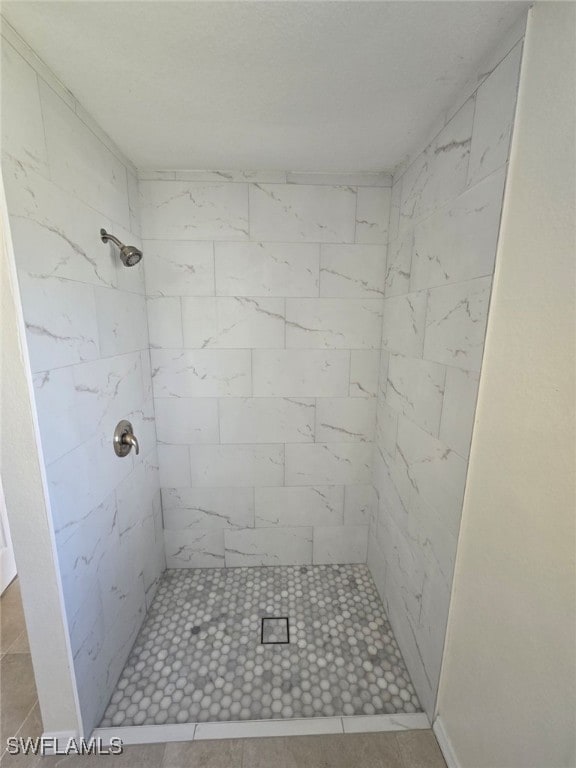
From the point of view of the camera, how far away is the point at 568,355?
1.96 feet

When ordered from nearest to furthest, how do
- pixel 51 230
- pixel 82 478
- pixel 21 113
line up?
pixel 21 113, pixel 51 230, pixel 82 478

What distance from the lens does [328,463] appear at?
175 centimetres

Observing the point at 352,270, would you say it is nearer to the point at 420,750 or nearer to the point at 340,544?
the point at 340,544

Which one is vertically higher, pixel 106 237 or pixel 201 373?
pixel 106 237

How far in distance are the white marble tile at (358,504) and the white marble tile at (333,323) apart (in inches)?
32.3

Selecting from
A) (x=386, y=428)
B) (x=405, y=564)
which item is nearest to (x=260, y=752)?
(x=405, y=564)

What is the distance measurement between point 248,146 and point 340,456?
1.53 metres

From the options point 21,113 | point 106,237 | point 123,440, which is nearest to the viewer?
point 21,113

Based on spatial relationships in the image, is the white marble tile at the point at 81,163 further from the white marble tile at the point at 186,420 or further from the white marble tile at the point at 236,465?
the white marble tile at the point at 236,465

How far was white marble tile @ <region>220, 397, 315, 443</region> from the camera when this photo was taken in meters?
1.67

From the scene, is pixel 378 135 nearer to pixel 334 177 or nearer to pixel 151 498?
pixel 334 177

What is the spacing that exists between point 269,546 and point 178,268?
1.64m

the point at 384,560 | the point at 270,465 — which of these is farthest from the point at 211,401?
the point at 384,560

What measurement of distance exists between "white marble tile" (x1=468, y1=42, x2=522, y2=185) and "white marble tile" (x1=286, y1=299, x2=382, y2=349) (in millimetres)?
741
